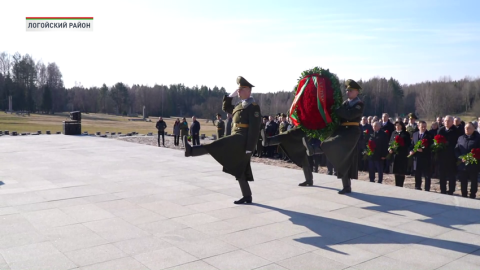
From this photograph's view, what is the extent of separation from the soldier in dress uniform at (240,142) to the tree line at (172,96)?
1854 inches

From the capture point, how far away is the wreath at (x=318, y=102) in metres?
7.83

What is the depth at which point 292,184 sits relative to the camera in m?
9.70

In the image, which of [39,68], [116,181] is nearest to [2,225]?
[116,181]

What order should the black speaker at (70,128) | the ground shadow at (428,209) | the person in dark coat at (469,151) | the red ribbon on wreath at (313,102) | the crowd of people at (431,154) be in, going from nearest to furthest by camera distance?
the ground shadow at (428,209), the red ribbon on wreath at (313,102), the person in dark coat at (469,151), the crowd of people at (431,154), the black speaker at (70,128)

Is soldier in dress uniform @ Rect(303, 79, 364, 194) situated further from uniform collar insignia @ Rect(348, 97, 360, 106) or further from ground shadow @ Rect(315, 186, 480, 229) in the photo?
ground shadow @ Rect(315, 186, 480, 229)

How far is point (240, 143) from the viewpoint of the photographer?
7.34m

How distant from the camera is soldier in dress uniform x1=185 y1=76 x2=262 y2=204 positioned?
7258 millimetres

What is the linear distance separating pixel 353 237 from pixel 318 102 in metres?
2.91

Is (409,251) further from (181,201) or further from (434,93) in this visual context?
(434,93)

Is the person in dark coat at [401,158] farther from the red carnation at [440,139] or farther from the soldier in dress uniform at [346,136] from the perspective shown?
the soldier in dress uniform at [346,136]

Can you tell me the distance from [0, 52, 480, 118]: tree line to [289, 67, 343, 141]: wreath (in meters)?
46.1

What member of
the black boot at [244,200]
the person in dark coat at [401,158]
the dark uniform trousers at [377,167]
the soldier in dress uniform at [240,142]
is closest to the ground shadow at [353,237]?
the black boot at [244,200]

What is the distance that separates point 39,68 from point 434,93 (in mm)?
81391

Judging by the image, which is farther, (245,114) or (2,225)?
(245,114)
